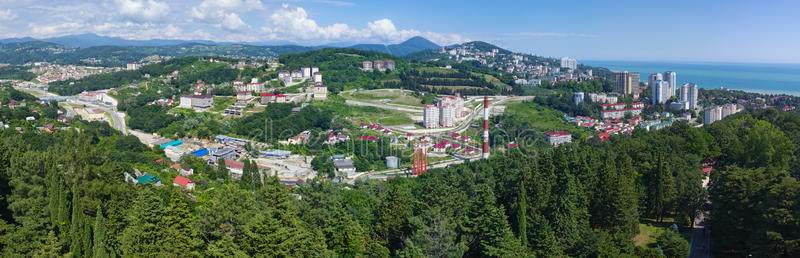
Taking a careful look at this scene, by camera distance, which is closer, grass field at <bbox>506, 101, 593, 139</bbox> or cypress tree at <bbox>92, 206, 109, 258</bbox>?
cypress tree at <bbox>92, 206, 109, 258</bbox>

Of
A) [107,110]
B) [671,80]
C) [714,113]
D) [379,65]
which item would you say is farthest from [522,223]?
[671,80]

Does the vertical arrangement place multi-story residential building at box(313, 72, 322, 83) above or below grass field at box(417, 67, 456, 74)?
below

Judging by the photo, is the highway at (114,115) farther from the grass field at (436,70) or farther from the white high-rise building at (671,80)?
the white high-rise building at (671,80)

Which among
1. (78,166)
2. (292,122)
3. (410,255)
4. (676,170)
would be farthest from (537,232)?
(292,122)

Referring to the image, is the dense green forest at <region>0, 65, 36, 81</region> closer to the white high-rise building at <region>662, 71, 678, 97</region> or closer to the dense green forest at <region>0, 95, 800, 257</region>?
the dense green forest at <region>0, 95, 800, 257</region>

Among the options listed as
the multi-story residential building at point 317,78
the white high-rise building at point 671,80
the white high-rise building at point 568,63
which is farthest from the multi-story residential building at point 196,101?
the white high-rise building at point 568,63

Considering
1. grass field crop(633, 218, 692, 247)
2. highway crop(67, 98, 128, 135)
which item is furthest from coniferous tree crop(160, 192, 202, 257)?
highway crop(67, 98, 128, 135)
